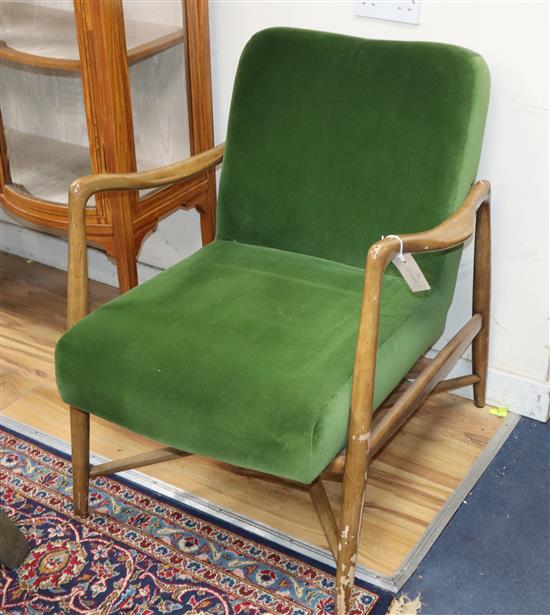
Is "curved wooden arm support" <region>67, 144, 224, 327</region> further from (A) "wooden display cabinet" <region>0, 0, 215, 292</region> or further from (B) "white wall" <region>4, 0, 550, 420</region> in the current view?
(B) "white wall" <region>4, 0, 550, 420</region>

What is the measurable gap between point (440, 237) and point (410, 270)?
0.25ft

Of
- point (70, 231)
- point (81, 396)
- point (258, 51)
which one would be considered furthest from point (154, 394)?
point (258, 51)

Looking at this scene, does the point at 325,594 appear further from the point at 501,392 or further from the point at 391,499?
the point at 501,392

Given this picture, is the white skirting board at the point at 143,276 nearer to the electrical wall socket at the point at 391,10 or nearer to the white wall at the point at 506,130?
the white wall at the point at 506,130

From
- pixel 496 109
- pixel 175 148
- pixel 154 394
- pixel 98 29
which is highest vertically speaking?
pixel 98 29

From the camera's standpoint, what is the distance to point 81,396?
5.03ft

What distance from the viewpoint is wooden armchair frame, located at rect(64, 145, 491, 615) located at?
136 centimetres

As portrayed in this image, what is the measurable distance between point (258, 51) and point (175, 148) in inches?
14.2

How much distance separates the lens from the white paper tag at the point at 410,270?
4.56 ft

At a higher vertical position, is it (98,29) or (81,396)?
(98,29)

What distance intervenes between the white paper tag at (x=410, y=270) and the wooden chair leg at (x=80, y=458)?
0.66 metres

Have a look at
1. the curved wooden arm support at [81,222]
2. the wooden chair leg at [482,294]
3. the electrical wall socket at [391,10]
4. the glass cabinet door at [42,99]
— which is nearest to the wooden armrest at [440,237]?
the wooden chair leg at [482,294]

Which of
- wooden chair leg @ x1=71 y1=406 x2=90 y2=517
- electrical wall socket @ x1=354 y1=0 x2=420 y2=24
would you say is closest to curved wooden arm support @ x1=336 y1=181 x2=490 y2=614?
electrical wall socket @ x1=354 y1=0 x2=420 y2=24

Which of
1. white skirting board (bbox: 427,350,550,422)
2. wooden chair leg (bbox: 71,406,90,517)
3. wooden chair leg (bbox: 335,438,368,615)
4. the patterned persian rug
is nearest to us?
wooden chair leg (bbox: 335,438,368,615)
